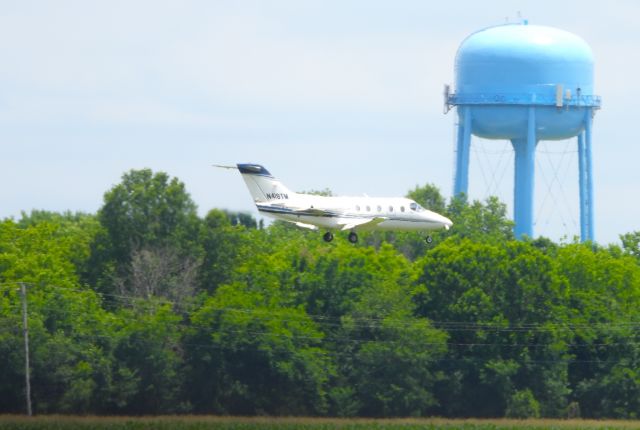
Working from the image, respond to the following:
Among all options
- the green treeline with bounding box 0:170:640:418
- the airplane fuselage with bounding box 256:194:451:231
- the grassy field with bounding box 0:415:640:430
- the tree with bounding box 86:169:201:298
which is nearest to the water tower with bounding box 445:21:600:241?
the green treeline with bounding box 0:170:640:418

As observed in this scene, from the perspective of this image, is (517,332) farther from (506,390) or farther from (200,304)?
(200,304)

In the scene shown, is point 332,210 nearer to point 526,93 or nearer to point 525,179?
point 526,93

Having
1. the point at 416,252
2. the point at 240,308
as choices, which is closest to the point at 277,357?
the point at 240,308

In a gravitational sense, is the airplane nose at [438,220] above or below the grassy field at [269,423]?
above

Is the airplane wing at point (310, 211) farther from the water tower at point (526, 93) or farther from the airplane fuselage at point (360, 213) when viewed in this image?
the water tower at point (526, 93)

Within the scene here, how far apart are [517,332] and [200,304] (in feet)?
71.2

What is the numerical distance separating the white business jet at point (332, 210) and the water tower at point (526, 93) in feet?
128

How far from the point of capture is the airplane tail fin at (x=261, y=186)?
128 meters

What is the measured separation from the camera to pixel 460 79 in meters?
174

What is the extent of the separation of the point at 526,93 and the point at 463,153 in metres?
7.72

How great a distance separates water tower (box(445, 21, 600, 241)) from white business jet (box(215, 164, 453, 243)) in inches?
1541

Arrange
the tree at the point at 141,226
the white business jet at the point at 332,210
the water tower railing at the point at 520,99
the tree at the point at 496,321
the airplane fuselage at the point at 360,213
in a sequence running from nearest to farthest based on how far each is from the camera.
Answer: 1. the white business jet at the point at 332,210
2. the airplane fuselage at the point at 360,213
3. the tree at the point at 496,321
4. the tree at the point at 141,226
5. the water tower railing at the point at 520,99

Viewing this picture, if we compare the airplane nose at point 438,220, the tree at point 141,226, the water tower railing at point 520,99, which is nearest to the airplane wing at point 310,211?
the airplane nose at point 438,220

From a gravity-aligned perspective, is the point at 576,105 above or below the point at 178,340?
above
